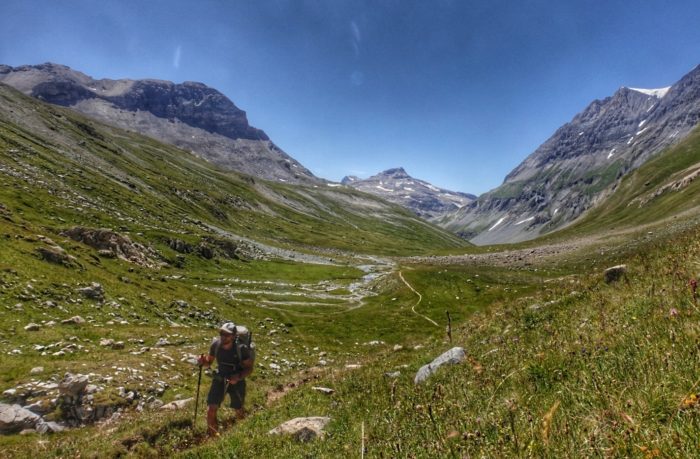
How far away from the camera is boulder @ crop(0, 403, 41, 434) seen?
13.6 metres

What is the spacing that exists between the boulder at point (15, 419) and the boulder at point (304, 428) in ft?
37.4

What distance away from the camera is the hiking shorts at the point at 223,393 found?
12.8m

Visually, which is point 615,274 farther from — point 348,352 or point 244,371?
point 348,352

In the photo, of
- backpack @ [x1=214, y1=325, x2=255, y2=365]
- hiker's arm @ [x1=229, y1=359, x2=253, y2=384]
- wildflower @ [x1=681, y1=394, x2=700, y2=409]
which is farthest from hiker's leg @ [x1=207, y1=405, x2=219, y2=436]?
wildflower @ [x1=681, y1=394, x2=700, y2=409]

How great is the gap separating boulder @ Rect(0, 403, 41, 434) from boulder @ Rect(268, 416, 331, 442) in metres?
11.4

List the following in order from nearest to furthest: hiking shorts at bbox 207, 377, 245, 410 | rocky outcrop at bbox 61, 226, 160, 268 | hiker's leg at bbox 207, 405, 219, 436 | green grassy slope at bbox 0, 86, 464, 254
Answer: hiker's leg at bbox 207, 405, 219, 436, hiking shorts at bbox 207, 377, 245, 410, rocky outcrop at bbox 61, 226, 160, 268, green grassy slope at bbox 0, 86, 464, 254

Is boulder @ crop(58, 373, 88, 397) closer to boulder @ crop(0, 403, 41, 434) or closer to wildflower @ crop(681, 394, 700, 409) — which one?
boulder @ crop(0, 403, 41, 434)

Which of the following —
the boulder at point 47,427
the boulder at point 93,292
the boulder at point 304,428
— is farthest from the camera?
the boulder at point 93,292

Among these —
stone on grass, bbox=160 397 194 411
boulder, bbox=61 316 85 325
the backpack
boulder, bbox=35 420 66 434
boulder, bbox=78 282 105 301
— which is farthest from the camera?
boulder, bbox=78 282 105 301

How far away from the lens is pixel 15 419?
13.9 m

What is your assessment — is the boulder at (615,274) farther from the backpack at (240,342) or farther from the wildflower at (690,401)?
the backpack at (240,342)

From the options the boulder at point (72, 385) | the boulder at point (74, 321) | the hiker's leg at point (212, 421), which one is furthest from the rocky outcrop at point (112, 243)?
the hiker's leg at point (212, 421)

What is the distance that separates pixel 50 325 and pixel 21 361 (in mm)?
4873

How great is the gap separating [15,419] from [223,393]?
27.2 feet
